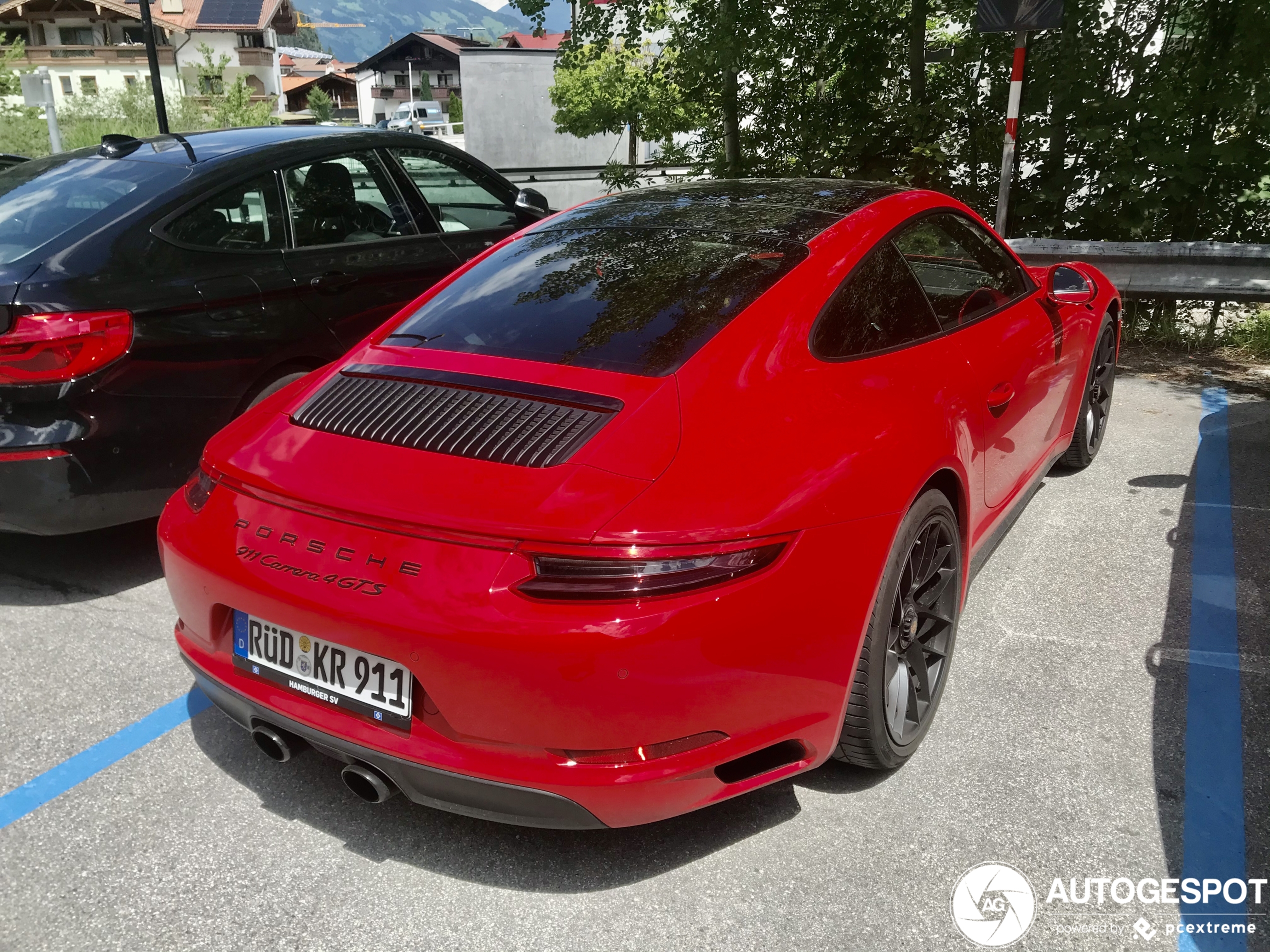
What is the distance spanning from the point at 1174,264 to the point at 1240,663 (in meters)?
4.91

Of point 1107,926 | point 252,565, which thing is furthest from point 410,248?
point 1107,926

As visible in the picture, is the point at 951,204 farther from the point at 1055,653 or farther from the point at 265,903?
the point at 265,903

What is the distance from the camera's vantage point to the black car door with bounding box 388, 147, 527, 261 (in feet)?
17.0

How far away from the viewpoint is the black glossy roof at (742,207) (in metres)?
3.12

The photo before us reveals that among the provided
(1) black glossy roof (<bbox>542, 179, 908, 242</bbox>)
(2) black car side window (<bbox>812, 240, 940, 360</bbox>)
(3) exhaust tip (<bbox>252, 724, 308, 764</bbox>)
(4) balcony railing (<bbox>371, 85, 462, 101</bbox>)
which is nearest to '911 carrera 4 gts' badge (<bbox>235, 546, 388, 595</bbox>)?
(3) exhaust tip (<bbox>252, 724, 308, 764</bbox>)

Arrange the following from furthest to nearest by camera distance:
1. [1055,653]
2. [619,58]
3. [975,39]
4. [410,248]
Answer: [619,58]
[975,39]
[410,248]
[1055,653]

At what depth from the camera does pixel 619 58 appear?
10.7 m

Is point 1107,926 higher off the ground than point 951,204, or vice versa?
point 951,204

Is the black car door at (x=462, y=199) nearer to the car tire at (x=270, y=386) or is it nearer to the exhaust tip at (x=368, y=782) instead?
the car tire at (x=270, y=386)

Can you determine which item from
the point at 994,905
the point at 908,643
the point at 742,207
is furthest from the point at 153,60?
the point at 994,905

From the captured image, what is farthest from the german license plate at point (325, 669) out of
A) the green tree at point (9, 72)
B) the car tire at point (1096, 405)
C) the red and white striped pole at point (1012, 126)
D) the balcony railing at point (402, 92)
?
the balcony railing at point (402, 92)

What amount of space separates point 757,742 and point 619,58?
9720 millimetres

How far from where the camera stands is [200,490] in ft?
8.71

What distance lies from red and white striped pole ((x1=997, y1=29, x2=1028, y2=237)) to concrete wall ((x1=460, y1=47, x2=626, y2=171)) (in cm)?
2748
